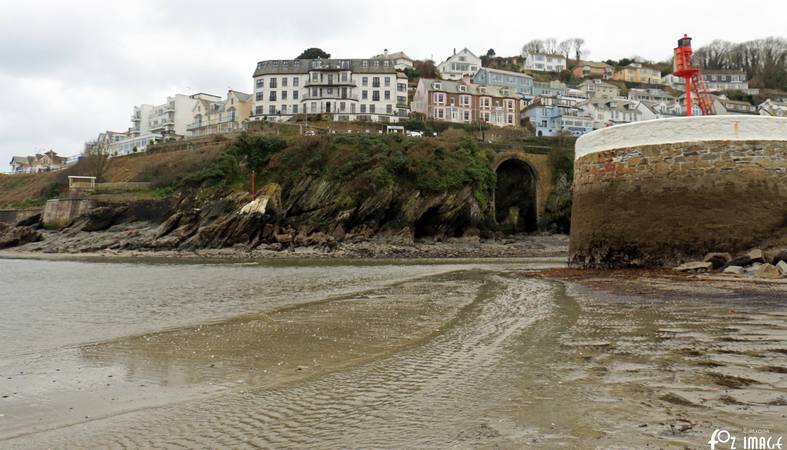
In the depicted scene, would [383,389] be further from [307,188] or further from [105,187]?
[105,187]

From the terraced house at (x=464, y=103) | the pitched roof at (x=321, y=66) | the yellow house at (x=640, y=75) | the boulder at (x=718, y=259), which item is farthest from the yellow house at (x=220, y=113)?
the yellow house at (x=640, y=75)

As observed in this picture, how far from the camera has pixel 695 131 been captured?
13594mm

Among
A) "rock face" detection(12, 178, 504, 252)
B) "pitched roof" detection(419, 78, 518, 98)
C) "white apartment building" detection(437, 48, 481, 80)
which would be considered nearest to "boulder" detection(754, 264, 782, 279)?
"rock face" detection(12, 178, 504, 252)

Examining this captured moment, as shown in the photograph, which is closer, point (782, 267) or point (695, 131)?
point (782, 267)

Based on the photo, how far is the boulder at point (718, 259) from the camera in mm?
12812

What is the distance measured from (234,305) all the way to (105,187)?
50861 millimetres

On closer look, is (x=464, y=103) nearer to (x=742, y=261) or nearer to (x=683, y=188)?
(x=683, y=188)

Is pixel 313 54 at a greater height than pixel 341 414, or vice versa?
pixel 313 54

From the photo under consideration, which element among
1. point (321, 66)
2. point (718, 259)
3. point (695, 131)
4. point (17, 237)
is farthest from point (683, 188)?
point (321, 66)

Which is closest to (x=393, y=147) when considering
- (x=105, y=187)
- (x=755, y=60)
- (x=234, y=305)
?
(x=105, y=187)

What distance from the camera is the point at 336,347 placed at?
23.6ft

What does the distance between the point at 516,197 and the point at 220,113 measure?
166ft

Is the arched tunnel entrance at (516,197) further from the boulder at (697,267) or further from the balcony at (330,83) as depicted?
the boulder at (697,267)

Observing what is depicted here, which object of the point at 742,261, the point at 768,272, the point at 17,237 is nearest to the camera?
the point at 768,272
